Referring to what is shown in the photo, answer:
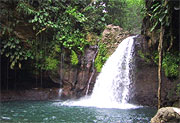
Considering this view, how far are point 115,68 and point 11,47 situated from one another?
5.95m

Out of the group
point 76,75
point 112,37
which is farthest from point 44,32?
point 112,37

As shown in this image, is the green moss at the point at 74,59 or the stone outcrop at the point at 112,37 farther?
the stone outcrop at the point at 112,37

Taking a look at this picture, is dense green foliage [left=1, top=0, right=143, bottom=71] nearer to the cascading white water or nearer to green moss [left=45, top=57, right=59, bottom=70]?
green moss [left=45, top=57, right=59, bottom=70]

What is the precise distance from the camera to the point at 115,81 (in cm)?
1008

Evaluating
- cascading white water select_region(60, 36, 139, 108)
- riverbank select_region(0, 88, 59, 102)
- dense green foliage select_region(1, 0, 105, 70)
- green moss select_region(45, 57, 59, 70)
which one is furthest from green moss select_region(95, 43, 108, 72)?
riverbank select_region(0, 88, 59, 102)

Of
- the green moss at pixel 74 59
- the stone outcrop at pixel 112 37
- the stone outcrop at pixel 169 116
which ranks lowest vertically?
the stone outcrop at pixel 169 116

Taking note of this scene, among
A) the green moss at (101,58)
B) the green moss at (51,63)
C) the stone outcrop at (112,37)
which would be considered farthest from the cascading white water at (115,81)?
the green moss at (51,63)

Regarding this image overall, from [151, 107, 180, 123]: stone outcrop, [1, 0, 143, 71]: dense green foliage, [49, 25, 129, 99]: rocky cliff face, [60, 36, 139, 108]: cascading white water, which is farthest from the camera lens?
[49, 25, 129, 99]: rocky cliff face

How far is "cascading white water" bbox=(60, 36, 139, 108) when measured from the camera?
9609mm

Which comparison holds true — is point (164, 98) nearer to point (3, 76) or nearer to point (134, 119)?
point (134, 119)

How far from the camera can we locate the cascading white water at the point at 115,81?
31.5 ft

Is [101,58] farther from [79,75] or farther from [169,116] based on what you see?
[169,116]

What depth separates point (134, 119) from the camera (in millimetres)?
6051

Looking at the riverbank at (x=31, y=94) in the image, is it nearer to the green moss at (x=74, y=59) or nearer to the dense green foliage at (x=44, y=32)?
the dense green foliage at (x=44, y=32)
